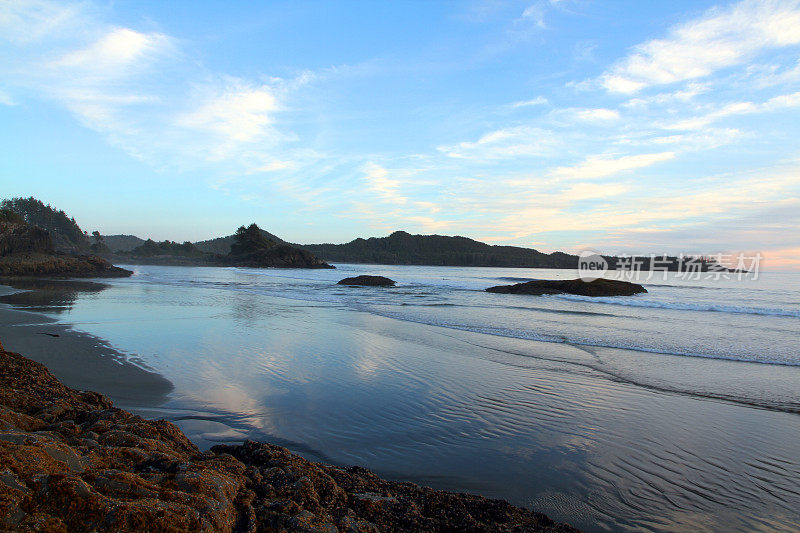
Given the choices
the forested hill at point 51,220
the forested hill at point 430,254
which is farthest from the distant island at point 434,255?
the forested hill at point 51,220

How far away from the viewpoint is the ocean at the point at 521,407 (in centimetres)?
360

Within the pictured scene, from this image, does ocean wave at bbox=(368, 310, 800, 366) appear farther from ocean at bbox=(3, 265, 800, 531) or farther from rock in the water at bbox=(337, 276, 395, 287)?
rock in the water at bbox=(337, 276, 395, 287)

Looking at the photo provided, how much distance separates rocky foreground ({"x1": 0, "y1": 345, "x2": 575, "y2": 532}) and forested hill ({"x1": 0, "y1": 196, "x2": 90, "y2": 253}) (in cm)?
7975

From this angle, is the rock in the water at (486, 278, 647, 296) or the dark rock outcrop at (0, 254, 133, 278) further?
the dark rock outcrop at (0, 254, 133, 278)

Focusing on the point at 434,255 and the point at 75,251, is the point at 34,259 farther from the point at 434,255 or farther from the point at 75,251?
the point at 434,255

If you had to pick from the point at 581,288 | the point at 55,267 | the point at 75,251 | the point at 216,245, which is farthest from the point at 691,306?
the point at 216,245

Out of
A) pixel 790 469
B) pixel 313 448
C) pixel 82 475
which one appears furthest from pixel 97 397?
pixel 790 469

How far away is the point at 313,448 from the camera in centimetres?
415

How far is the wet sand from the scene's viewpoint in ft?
18.6

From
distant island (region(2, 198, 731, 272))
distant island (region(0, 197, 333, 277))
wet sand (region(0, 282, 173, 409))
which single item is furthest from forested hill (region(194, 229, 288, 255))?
wet sand (region(0, 282, 173, 409))

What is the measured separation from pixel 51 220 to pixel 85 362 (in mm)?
87830

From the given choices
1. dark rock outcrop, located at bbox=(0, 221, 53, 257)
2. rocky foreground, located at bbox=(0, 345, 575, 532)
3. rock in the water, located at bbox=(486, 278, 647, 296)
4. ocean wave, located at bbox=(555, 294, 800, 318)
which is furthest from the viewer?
dark rock outcrop, located at bbox=(0, 221, 53, 257)

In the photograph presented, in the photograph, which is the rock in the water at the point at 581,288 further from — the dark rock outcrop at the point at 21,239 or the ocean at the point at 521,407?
the dark rock outcrop at the point at 21,239

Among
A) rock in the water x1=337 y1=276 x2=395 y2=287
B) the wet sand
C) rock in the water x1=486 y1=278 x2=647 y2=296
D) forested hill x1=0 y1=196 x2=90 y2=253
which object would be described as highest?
forested hill x1=0 y1=196 x2=90 y2=253
